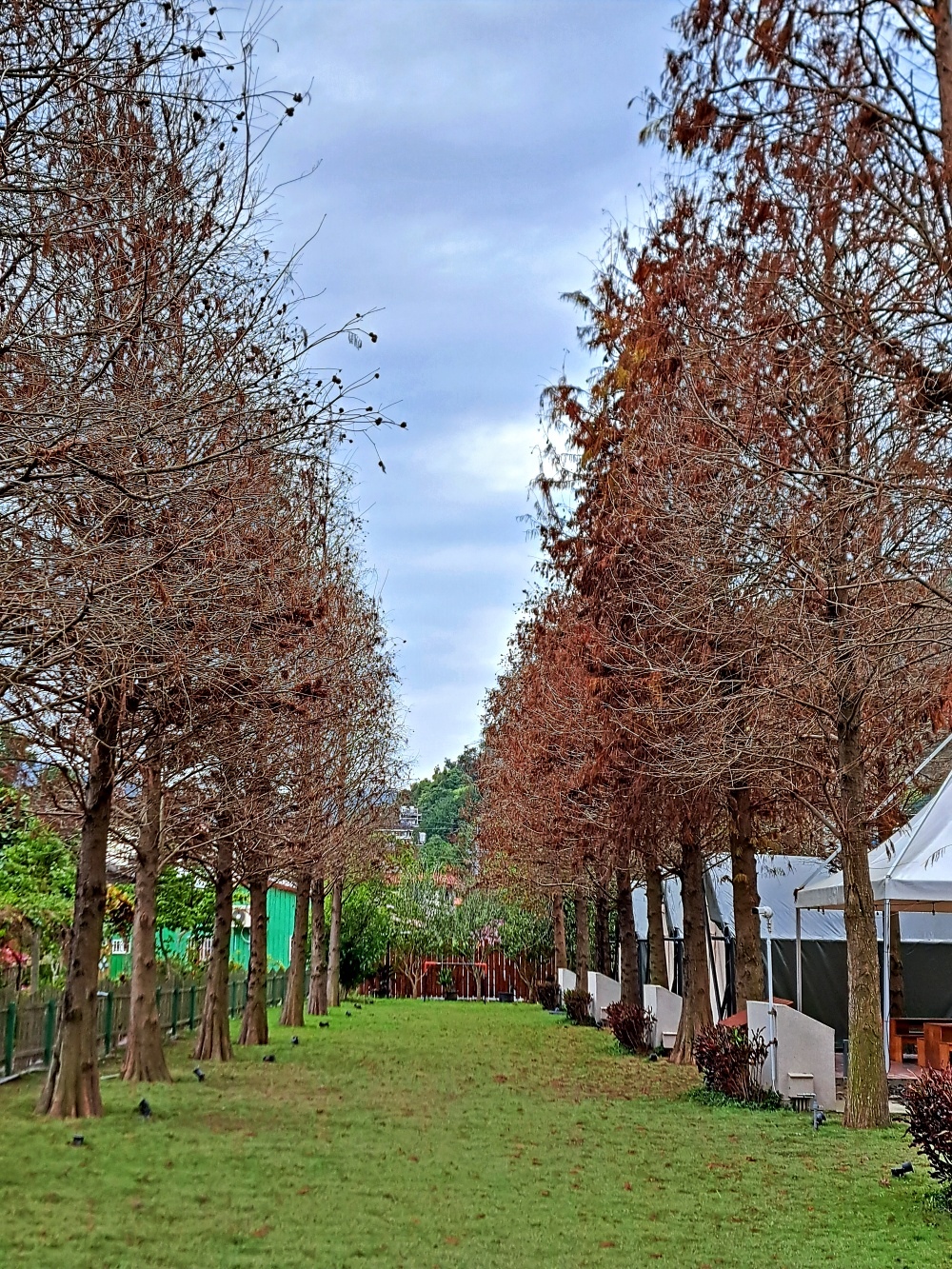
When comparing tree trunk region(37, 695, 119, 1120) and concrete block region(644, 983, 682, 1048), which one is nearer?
tree trunk region(37, 695, 119, 1120)

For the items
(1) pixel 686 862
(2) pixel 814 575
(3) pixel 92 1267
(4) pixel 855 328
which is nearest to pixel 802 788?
(1) pixel 686 862

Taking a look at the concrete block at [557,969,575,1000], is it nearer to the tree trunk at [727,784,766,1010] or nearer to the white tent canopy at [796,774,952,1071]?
the tree trunk at [727,784,766,1010]

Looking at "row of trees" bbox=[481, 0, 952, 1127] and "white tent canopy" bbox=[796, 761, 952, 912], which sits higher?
"row of trees" bbox=[481, 0, 952, 1127]

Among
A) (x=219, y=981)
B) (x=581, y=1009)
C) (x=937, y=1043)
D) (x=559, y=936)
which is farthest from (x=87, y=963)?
(x=559, y=936)

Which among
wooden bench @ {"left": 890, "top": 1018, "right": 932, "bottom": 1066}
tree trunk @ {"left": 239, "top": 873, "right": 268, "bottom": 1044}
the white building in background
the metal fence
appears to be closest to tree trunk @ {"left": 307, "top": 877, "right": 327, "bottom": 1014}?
the metal fence

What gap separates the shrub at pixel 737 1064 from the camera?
653 inches

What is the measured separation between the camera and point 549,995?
45094 mm

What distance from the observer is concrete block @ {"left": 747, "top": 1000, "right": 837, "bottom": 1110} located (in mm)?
16062

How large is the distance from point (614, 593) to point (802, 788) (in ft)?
15.0

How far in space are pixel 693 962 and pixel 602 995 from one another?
12.5 meters

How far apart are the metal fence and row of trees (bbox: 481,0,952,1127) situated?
26.6 feet

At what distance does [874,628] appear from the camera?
472 inches

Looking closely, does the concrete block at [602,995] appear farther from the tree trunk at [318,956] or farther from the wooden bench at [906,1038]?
the wooden bench at [906,1038]

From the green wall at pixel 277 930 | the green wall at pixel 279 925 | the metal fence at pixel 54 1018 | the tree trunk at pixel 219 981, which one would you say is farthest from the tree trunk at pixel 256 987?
the green wall at pixel 279 925
